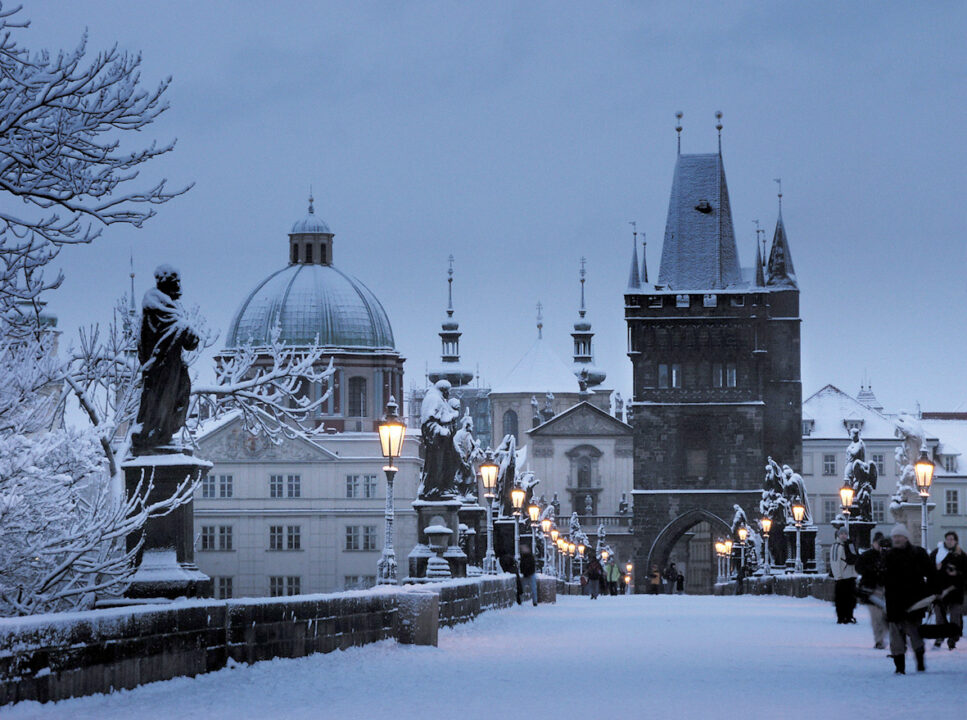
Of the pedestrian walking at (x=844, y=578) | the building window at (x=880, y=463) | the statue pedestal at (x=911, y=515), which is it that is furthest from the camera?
the building window at (x=880, y=463)

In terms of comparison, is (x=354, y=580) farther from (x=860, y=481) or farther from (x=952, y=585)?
(x=952, y=585)

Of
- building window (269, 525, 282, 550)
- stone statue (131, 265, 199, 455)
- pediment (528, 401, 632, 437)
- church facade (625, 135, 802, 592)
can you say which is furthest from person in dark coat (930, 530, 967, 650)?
pediment (528, 401, 632, 437)

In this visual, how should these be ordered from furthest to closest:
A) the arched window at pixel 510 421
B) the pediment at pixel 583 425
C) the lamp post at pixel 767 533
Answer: the arched window at pixel 510 421 < the pediment at pixel 583 425 < the lamp post at pixel 767 533

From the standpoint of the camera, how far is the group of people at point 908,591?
1723cm

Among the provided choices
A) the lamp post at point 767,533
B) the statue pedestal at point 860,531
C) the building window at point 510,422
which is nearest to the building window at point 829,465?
the building window at point 510,422

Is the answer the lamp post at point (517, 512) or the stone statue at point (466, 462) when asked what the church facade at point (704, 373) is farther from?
the lamp post at point (517, 512)

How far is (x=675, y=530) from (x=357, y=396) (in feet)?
74.3

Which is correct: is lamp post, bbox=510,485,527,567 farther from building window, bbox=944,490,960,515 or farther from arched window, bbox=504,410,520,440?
arched window, bbox=504,410,520,440

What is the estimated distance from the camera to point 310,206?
130500 mm

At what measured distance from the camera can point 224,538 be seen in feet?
345

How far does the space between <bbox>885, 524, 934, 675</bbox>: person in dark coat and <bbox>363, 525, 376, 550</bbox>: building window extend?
88269mm

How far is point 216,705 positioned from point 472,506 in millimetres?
30113

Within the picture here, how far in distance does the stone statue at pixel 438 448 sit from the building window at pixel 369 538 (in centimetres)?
7079

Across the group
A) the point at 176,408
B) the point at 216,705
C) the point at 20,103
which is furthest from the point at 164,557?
the point at 20,103
